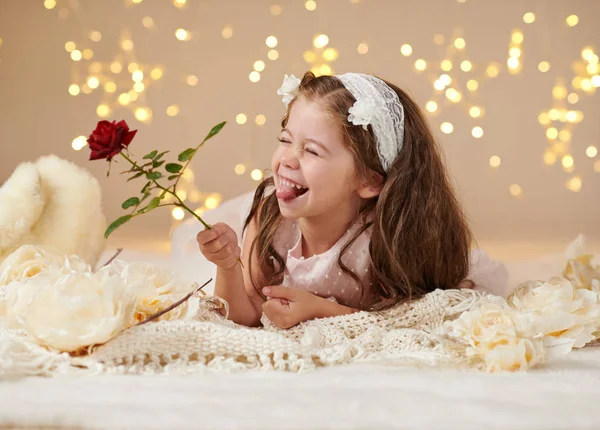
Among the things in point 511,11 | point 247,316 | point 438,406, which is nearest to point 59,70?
point 511,11

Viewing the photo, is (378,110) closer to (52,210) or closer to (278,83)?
(52,210)

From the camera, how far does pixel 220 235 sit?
1.40 m

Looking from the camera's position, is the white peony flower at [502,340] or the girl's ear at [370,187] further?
the girl's ear at [370,187]

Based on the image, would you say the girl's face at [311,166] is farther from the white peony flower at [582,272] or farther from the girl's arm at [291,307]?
the white peony flower at [582,272]

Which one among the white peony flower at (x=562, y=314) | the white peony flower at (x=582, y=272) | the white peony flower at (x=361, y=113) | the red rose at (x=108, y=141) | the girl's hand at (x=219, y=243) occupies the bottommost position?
the white peony flower at (x=562, y=314)

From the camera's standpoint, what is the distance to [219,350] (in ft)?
3.88

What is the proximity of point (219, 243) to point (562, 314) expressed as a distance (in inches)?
23.2

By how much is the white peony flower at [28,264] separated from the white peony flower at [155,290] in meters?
0.14

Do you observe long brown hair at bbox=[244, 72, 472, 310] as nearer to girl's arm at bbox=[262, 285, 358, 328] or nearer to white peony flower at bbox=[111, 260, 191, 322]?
girl's arm at bbox=[262, 285, 358, 328]

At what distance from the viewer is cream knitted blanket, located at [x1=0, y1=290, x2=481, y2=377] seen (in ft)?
3.61

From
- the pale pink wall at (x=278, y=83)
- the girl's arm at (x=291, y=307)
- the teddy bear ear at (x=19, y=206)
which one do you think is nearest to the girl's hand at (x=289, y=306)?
the girl's arm at (x=291, y=307)

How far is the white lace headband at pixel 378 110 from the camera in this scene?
60.3 inches

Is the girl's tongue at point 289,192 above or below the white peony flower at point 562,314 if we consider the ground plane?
above

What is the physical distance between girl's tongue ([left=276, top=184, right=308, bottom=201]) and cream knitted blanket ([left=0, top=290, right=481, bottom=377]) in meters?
0.27
